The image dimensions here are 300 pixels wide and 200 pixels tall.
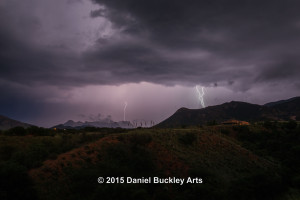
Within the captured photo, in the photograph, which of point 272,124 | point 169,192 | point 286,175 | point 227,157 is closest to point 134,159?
point 169,192

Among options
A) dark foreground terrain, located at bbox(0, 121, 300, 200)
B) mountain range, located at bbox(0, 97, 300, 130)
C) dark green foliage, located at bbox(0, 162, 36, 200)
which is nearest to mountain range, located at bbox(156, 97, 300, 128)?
mountain range, located at bbox(0, 97, 300, 130)

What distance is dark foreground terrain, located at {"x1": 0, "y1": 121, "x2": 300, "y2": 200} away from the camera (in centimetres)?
2469

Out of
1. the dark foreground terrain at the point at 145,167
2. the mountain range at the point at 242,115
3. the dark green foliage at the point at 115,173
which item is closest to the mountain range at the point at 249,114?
the mountain range at the point at 242,115

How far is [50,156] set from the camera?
3191 centimetres

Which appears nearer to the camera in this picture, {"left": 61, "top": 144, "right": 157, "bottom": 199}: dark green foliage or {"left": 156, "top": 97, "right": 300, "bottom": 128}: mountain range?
{"left": 61, "top": 144, "right": 157, "bottom": 199}: dark green foliage

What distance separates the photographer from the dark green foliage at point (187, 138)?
149ft

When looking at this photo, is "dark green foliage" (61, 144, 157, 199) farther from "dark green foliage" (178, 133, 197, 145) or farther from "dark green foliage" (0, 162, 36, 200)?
"dark green foliage" (178, 133, 197, 145)

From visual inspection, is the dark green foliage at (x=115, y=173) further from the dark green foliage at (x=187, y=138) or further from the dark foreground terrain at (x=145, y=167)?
the dark green foliage at (x=187, y=138)

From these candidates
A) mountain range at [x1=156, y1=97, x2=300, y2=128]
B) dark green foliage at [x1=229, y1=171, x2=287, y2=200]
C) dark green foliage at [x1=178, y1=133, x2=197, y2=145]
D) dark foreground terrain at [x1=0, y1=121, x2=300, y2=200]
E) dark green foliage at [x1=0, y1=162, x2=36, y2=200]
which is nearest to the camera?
dark green foliage at [x1=0, y1=162, x2=36, y2=200]

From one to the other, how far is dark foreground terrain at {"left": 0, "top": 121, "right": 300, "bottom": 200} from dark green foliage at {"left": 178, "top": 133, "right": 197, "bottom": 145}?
0.18m

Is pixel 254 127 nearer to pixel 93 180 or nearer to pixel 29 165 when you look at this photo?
pixel 93 180

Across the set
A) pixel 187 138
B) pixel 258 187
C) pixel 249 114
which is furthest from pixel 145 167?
pixel 249 114

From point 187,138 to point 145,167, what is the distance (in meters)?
16.4

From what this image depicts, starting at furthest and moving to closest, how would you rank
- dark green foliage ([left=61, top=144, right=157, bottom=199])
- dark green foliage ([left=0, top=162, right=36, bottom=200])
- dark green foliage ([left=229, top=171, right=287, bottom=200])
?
1. dark green foliage ([left=229, top=171, right=287, bottom=200])
2. dark green foliage ([left=61, top=144, right=157, bottom=199])
3. dark green foliage ([left=0, top=162, right=36, bottom=200])
